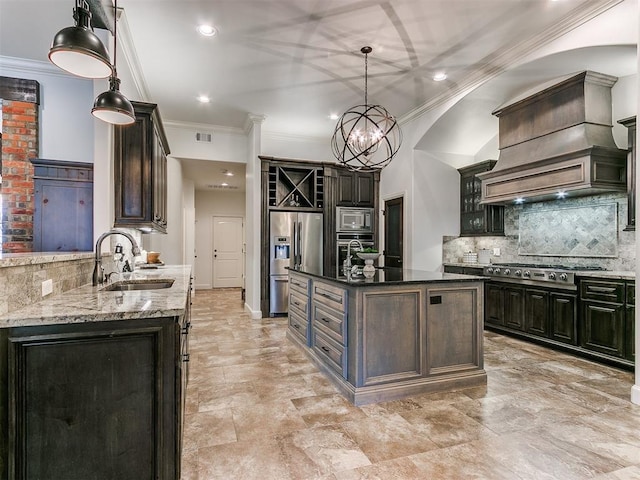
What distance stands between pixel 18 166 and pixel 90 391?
3811 millimetres

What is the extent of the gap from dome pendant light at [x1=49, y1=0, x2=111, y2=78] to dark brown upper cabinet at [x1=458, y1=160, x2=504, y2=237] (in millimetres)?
5169

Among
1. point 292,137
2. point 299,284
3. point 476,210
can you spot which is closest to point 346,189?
point 292,137

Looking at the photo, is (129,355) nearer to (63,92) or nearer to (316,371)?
(316,371)

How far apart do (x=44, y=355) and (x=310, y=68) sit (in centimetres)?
401

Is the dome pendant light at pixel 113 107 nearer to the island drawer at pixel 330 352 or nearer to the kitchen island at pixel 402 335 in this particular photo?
the kitchen island at pixel 402 335

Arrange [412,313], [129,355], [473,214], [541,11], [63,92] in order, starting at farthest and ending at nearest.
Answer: [473,214] < [63,92] < [541,11] < [412,313] < [129,355]

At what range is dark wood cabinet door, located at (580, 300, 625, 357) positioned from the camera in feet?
11.4

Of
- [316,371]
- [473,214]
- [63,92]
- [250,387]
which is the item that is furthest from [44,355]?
[473,214]

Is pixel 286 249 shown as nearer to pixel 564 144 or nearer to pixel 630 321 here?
pixel 564 144

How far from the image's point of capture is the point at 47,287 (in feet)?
6.21

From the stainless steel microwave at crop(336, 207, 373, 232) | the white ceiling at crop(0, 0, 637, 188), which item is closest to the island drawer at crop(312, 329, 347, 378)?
the white ceiling at crop(0, 0, 637, 188)

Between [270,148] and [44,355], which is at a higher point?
[270,148]

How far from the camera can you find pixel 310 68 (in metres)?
4.33

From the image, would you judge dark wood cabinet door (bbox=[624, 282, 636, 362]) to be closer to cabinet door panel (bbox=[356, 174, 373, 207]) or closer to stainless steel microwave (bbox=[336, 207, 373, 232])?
stainless steel microwave (bbox=[336, 207, 373, 232])
